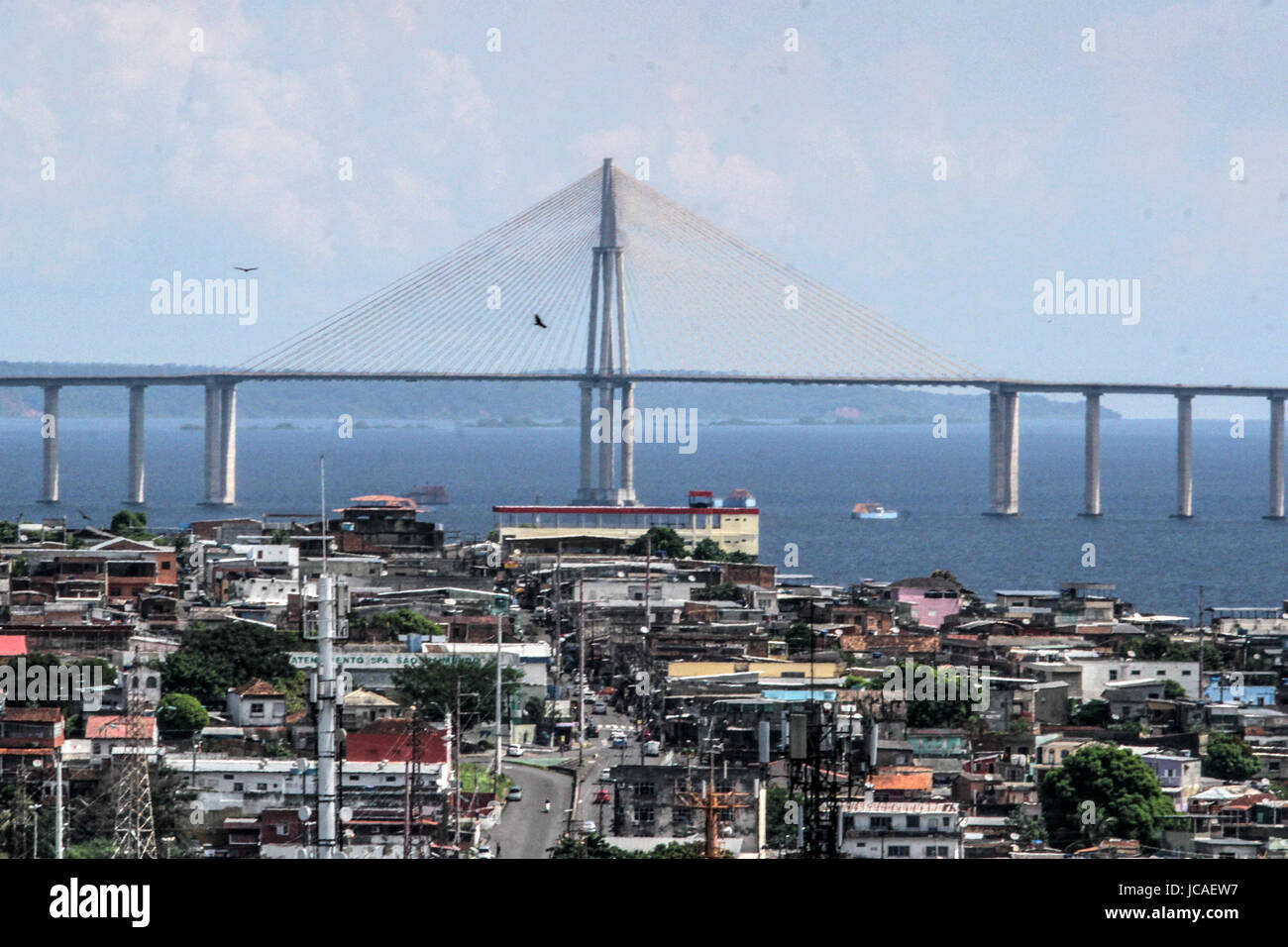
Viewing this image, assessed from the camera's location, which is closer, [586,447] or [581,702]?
[581,702]

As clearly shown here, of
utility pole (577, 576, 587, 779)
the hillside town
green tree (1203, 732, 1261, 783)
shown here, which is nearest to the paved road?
the hillside town

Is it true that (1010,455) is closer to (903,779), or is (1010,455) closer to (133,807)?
(903,779)

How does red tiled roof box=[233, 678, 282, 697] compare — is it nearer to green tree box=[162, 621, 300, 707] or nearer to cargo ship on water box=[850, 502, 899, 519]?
green tree box=[162, 621, 300, 707]

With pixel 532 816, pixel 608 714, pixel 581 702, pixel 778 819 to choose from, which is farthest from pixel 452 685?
pixel 778 819

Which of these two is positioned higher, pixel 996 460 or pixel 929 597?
pixel 996 460

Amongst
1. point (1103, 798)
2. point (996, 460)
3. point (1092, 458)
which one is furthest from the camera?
point (996, 460)

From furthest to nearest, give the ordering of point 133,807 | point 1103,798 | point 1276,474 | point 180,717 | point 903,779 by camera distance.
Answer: point 1276,474 < point 180,717 < point 1103,798 < point 903,779 < point 133,807
